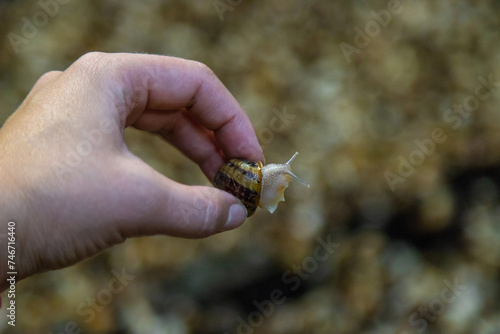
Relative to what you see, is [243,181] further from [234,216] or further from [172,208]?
[172,208]

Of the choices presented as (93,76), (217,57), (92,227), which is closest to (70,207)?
(92,227)

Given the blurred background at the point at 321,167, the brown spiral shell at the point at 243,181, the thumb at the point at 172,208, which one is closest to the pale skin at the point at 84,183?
the thumb at the point at 172,208

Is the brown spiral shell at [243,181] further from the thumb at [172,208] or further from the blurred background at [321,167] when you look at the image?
the blurred background at [321,167]

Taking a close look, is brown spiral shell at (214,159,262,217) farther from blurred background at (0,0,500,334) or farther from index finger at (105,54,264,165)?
blurred background at (0,0,500,334)

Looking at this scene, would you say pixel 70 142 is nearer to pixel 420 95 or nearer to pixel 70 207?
pixel 70 207

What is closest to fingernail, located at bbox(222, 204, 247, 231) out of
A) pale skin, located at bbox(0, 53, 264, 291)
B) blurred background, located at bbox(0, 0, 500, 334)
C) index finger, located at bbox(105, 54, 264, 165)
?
pale skin, located at bbox(0, 53, 264, 291)

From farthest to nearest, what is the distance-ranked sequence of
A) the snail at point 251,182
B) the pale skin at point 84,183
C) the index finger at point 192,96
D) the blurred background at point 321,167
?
1. the blurred background at point 321,167
2. the snail at point 251,182
3. the index finger at point 192,96
4. the pale skin at point 84,183

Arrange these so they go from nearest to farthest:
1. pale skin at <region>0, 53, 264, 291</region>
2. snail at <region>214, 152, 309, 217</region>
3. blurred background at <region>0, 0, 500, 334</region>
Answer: pale skin at <region>0, 53, 264, 291</region>
snail at <region>214, 152, 309, 217</region>
blurred background at <region>0, 0, 500, 334</region>
